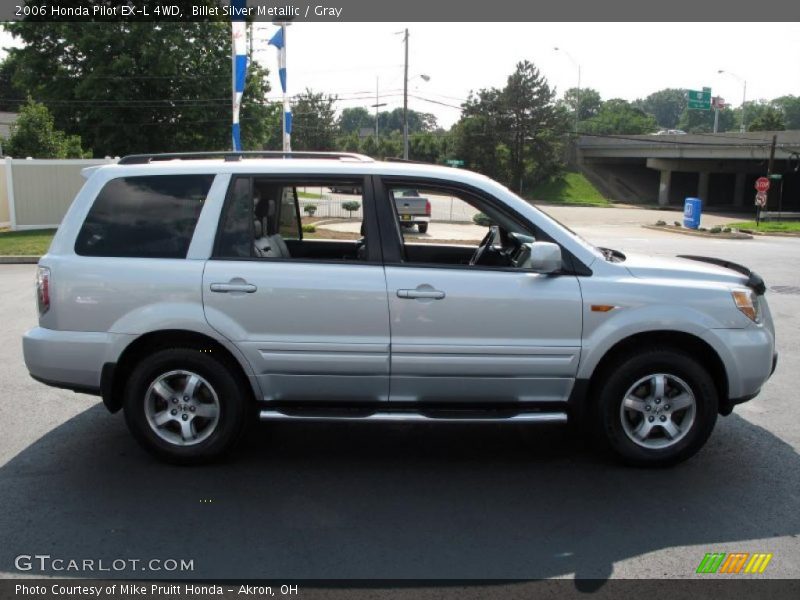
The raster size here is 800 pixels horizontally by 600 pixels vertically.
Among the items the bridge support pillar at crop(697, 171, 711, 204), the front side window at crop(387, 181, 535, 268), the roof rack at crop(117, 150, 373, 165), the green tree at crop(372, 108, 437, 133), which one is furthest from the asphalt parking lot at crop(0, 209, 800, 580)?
the green tree at crop(372, 108, 437, 133)

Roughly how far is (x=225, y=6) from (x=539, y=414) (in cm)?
3780

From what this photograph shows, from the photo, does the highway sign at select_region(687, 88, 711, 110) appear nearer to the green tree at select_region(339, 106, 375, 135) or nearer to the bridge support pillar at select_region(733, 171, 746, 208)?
the bridge support pillar at select_region(733, 171, 746, 208)

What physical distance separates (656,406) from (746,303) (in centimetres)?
88

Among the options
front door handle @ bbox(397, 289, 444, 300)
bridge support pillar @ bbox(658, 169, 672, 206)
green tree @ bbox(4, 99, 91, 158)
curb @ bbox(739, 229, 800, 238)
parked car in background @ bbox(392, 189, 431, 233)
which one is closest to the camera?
front door handle @ bbox(397, 289, 444, 300)

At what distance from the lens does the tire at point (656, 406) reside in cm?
465

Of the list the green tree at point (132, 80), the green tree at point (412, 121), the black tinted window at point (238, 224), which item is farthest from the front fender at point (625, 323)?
the green tree at point (412, 121)

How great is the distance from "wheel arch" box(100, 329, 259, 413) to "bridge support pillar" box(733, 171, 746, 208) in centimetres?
7818

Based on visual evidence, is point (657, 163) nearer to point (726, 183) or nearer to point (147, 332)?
point (726, 183)

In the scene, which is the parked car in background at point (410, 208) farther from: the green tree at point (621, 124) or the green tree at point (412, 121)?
the green tree at point (412, 121)

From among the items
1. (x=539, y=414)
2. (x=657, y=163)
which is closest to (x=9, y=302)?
(x=539, y=414)

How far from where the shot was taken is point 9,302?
11.1 meters

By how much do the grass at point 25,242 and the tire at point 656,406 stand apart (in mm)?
16113

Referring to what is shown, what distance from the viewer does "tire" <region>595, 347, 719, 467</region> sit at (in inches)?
183

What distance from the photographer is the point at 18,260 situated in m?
17.0
